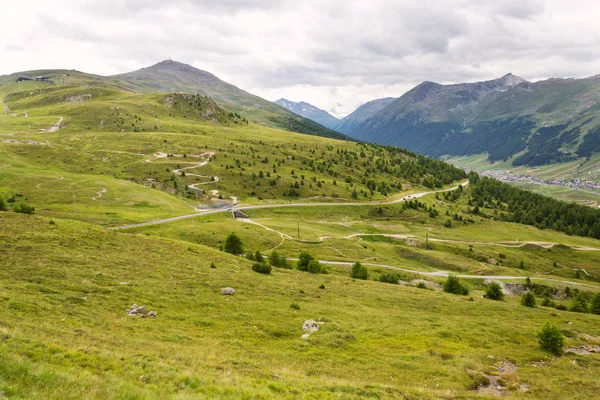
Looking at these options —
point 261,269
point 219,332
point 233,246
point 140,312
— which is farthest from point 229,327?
point 233,246

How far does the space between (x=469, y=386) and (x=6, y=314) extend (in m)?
36.3

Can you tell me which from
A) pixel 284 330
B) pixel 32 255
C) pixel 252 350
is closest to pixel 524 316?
pixel 284 330

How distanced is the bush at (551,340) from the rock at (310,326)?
26455 millimetres

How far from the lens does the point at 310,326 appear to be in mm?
36125

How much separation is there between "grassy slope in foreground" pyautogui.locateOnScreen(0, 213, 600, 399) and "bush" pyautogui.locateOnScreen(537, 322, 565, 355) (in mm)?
1218

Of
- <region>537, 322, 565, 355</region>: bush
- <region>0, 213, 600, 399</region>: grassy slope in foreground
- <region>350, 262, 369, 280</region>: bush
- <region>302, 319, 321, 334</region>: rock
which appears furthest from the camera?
<region>350, 262, 369, 280</region>: bush

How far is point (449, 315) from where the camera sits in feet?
162

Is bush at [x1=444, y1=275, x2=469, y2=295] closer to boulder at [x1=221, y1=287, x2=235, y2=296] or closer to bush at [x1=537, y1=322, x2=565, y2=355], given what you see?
bush at [x1=537, y1=322, x2=565, y2=355]

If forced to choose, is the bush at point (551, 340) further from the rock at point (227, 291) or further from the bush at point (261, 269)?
the bush at point (261, 269)

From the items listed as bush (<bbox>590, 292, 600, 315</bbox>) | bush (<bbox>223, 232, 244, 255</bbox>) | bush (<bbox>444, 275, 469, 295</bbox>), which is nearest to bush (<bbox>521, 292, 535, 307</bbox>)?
bush (<bbox>444, 275, 469, 295</bbox>)

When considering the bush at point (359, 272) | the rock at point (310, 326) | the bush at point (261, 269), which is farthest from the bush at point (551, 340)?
the bush at point (359, 272)

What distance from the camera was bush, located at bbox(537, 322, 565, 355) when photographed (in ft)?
128

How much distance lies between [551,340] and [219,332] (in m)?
37.0

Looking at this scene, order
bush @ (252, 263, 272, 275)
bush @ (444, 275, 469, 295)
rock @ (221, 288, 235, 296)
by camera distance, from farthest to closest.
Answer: bush @ (444, 275, 469, 295) < bush @ (252, 263, 272, 275) < rock @ (221, 288, 235, 296)
